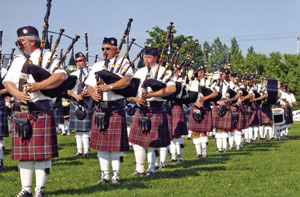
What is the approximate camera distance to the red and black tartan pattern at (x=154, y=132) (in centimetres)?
709

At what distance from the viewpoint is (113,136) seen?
628cm

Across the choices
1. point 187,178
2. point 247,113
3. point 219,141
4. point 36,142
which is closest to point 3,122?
point 36,142

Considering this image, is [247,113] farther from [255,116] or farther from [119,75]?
[119,75]

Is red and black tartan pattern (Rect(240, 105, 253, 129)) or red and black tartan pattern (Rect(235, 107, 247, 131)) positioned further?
red and black tartan pattern (Rect(240, 105, 253, 129))

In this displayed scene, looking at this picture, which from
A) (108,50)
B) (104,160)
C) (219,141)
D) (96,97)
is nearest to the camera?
(96,97)

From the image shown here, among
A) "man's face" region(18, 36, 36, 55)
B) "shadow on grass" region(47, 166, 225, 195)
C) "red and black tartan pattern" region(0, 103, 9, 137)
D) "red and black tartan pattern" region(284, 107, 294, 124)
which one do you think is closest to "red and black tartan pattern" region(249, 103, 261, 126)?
"red and black tartan pattern" region(284, 107, 294, 124)

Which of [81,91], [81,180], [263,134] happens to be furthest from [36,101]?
[263,134]

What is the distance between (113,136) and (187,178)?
56.2 inches

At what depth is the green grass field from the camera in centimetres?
601

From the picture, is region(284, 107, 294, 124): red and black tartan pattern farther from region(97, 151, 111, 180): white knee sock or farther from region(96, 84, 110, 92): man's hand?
region(96, 84, 110, 92): man's hand

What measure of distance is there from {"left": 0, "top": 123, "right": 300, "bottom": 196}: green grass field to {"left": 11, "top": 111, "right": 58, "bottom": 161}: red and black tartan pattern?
702 millimetres

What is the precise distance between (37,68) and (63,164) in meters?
3.91

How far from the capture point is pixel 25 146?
Answer: 5199 mm

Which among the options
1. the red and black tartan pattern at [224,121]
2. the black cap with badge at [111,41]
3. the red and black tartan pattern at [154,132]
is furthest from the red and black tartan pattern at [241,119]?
the black cap with badge at [111,41]
